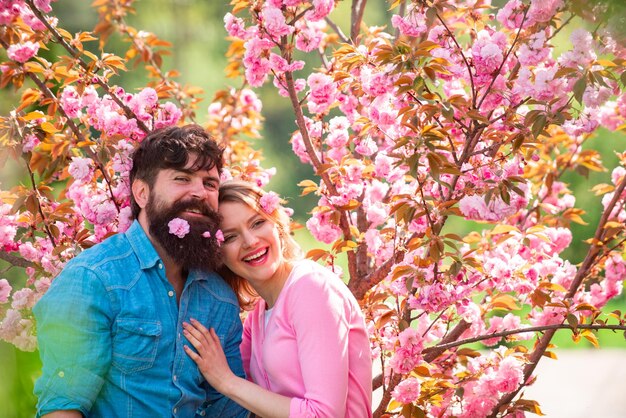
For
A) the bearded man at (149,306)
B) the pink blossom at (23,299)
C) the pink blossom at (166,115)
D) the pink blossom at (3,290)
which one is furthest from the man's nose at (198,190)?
the pink blossom at (3,290)

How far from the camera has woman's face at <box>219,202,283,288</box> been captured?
2107mm

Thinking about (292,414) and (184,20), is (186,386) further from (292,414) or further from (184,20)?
(184,20)

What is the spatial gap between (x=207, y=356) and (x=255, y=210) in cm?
41

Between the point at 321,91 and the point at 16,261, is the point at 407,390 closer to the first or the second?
the point at 321,91

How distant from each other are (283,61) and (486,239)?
1.01m

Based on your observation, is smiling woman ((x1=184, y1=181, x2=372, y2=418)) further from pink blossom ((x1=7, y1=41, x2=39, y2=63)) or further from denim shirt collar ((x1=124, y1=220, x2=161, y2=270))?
pink blossom ((x1=7, y1=41, x2=39, y2=63))

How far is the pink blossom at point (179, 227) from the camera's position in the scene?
6.48 ft

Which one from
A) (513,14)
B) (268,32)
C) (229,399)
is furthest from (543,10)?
(229,399)

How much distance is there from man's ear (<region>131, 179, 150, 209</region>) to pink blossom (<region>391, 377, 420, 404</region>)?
91 centimetres

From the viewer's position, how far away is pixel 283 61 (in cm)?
256

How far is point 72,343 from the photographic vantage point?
1.85 meters

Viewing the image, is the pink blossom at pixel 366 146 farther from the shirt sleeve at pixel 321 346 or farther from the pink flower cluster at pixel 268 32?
the shirt sleeve at pixel 321 346

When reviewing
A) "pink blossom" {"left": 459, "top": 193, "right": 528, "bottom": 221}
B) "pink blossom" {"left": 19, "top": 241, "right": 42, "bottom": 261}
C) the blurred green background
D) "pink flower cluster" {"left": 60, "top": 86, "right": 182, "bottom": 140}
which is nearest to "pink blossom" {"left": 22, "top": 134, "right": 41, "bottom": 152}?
"pink flower cluster" {"left": 60, "top": 86, "right": 182, "bottom": 140}

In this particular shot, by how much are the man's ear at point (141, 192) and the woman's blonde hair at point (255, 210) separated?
7.8 inches
